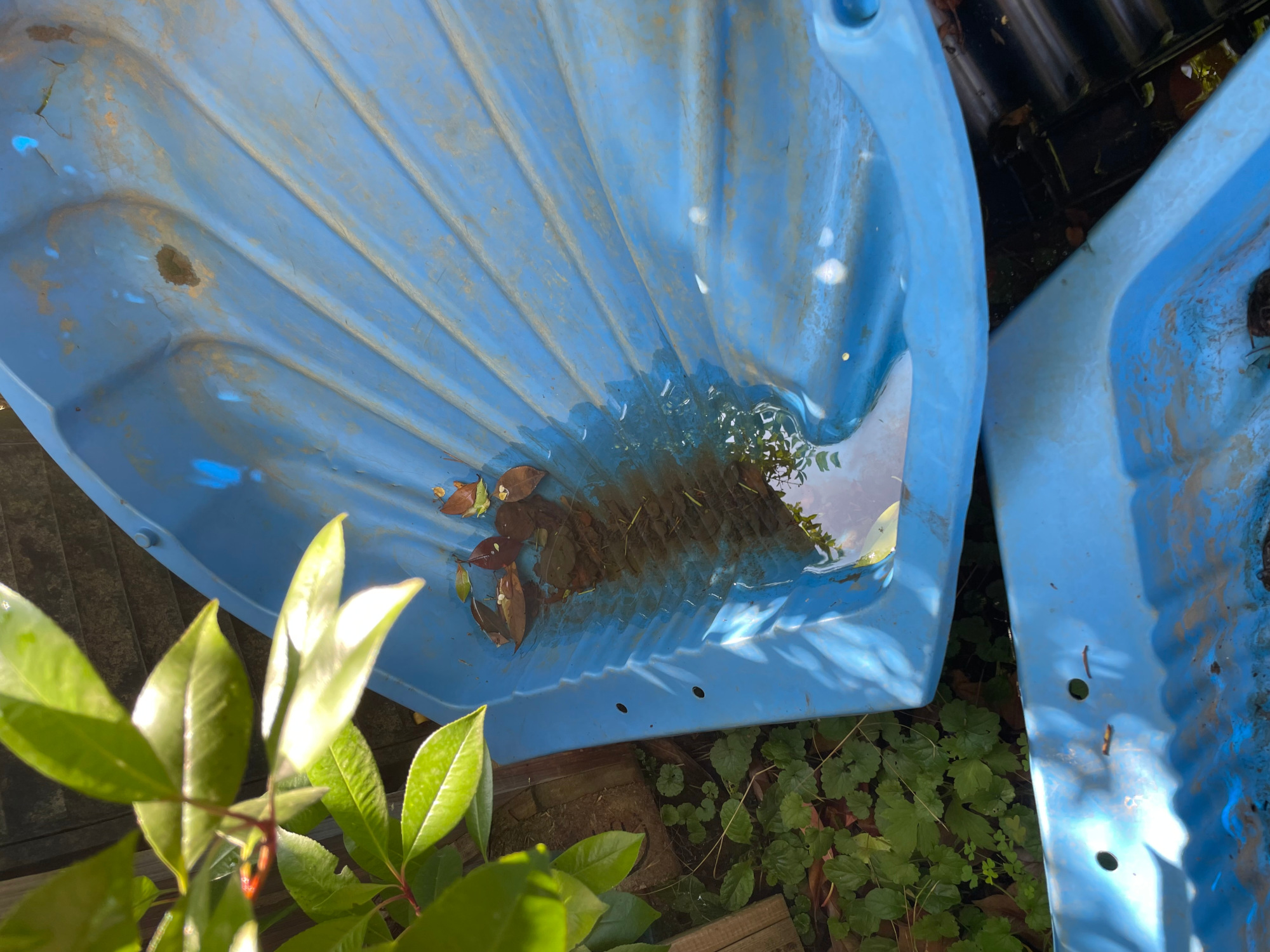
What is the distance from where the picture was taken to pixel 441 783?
2.00 feet

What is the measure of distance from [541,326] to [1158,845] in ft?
3.22

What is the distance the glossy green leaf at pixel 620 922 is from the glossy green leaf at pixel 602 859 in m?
0.08

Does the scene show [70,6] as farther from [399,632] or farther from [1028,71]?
[1028,71]

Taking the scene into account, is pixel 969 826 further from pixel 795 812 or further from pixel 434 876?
pixel 434 876

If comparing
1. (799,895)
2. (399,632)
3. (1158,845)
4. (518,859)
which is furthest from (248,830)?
Answer: (799,895)

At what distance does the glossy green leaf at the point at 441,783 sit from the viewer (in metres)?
0.59

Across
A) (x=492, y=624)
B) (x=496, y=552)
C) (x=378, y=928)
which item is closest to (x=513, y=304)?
(x=496, y=552)

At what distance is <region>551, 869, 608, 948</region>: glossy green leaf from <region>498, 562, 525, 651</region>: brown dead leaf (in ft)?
2.44

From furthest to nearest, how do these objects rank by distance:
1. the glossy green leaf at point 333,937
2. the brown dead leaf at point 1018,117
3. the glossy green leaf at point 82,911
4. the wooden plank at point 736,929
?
the wooden plank at point 736,929 < the brown dead leaf at point 1018,117 < the glossy green leaf at point 333,937 < the glossy green leaf at point 82,911

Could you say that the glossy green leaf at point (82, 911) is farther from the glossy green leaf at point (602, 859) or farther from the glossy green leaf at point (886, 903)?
the glossy green leaf at point (886, 903)

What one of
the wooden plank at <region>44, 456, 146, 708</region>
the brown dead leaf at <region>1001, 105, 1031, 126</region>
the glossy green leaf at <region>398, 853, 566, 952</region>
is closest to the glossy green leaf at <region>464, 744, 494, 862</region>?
the glossy green leaf at <region>398, 853, 566, 952</region>

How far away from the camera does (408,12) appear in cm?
90

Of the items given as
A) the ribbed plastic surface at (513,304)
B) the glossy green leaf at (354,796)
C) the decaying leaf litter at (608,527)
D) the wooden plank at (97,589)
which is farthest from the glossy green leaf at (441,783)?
the wooden plank at (97,589)

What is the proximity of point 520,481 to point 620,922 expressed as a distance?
2.22ft
